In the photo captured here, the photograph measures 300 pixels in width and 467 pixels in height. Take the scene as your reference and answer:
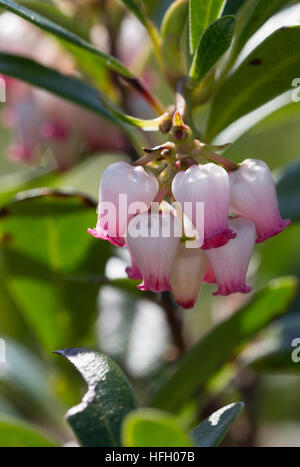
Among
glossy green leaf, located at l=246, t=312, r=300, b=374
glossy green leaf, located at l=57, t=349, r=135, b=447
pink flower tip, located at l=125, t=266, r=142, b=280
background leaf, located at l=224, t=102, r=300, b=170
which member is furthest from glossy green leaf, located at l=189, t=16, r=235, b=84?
background leaf, located at l=224, t=102, r=300, b=170

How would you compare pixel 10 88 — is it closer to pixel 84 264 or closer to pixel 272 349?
pixel 84 264

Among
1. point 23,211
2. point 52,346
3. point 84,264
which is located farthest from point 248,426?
point 23,211

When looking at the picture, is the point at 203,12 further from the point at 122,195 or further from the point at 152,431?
the point at 152,431

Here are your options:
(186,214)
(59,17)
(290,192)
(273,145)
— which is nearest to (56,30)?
(186,214)

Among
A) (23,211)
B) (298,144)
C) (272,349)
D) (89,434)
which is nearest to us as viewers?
(89,434)

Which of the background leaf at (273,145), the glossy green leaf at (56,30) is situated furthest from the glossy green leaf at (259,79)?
the background leaf at (273,145)

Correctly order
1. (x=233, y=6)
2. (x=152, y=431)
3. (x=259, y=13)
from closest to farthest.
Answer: (x=152, y=431) < (x=259, y=13) < (x=233, y=6)
